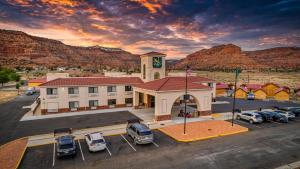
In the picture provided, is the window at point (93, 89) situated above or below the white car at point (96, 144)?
above

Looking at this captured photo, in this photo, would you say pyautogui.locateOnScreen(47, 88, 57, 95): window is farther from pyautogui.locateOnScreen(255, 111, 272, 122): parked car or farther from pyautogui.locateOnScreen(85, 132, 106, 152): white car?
pyautogui.locateOnScreen(255, 111, 272, 122): parked car

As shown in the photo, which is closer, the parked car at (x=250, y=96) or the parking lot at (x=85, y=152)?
the parking lot at (x=85, y=152)

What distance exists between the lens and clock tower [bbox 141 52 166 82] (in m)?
42.5

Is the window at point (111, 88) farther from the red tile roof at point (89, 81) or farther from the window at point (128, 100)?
the window at point (128, 100)

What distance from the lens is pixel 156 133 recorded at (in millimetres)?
25688

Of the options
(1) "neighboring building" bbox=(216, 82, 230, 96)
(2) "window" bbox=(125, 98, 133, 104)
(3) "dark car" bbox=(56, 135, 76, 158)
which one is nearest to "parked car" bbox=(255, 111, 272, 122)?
(2) "window" bbox=(125, 98, 133, 104)

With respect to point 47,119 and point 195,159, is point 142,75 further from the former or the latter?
point 195,159

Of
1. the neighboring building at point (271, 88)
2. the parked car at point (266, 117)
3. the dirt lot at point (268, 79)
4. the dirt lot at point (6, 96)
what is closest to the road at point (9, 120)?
the dirt lot at point (6, 96)

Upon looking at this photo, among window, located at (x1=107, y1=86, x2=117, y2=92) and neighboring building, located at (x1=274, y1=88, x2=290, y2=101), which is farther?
neighboring building, located at (x1=274, y1=88, x2=290, y2=101)

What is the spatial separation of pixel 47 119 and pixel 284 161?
34.0 meters

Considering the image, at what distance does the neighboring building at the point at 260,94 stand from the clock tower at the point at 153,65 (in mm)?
32873

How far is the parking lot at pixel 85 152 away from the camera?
57.0 ft

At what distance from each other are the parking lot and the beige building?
8.46m

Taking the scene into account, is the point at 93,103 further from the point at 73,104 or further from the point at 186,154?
the point at 186,154
